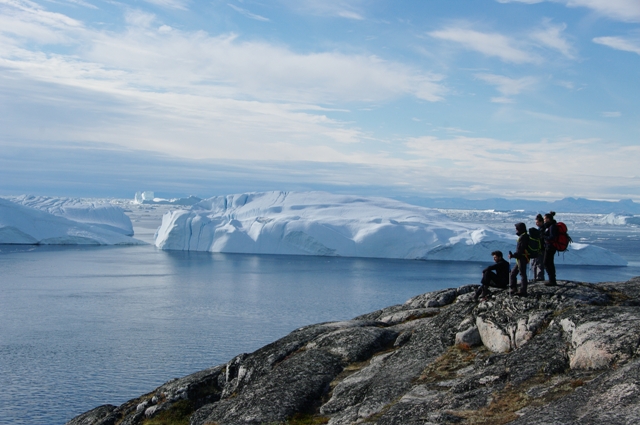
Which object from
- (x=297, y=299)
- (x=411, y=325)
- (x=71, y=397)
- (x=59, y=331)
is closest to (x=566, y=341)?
(x=411, y=325)

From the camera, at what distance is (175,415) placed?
11711 millimetres

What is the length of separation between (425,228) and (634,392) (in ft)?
209

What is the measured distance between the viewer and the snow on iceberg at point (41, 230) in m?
77.4

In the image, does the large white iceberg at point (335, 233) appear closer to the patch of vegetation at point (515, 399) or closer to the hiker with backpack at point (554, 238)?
the hiker with backpack at point (554, 238)

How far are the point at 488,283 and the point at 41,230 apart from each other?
265 feet

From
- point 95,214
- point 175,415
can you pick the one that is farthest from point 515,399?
point 95,214

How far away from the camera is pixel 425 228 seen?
6938 centimetres

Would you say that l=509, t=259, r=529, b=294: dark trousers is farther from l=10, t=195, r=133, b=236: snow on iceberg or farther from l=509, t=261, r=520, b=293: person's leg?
l=10, t=195, r=133, b=236: snow on iceberg

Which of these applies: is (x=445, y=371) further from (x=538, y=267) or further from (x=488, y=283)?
(x=538, y=267)

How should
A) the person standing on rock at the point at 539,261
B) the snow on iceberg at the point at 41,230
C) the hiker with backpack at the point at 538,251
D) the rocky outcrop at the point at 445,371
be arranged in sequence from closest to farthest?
1. the rocky outcrop at the point at 445,371
2. the hiker with backpack at the point at 538,251
3. the person standing on rock at the point at 539,261
4. the snow on iceberg at the point at 41,230

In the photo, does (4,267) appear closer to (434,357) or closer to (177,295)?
(177,295)

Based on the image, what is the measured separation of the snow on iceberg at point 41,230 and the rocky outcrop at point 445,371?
72529mm

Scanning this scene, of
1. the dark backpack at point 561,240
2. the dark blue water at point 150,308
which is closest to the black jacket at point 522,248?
the dark backpack at point 561,240

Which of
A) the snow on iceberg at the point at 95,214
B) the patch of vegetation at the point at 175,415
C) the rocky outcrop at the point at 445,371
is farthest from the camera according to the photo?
the snow on iceberg at the point at 95,214
